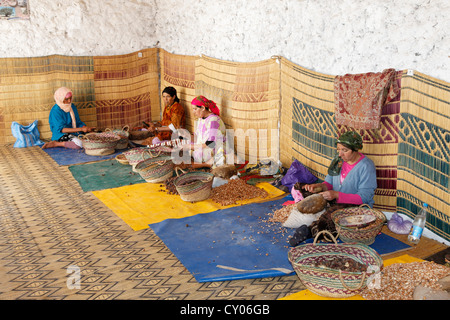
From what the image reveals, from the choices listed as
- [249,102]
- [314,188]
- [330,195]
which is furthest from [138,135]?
[330,195]

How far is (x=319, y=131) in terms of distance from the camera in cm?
528

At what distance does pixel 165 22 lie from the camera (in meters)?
8.83

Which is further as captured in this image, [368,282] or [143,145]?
[143,145]

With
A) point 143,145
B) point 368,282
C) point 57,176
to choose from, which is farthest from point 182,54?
point 368,282

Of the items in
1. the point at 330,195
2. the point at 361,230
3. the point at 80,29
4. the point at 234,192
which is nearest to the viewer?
the point at 361,230

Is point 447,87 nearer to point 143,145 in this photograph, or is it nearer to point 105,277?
point 105,277

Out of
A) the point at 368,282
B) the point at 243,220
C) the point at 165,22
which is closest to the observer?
the point at 368,282

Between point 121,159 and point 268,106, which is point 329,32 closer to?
point 268,106

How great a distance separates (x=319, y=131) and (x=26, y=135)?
5644 millimetres

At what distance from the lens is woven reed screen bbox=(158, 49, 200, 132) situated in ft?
26.3

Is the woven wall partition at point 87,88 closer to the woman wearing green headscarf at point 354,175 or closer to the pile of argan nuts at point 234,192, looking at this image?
the pile of argan nuts at point 234,192

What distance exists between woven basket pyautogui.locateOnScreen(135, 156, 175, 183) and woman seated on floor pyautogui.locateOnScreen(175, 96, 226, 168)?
1.12 feet

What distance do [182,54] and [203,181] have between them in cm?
386

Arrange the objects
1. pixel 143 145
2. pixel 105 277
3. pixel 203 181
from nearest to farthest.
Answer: pixel 105 277, pixel 203 181, pixel 143 145
